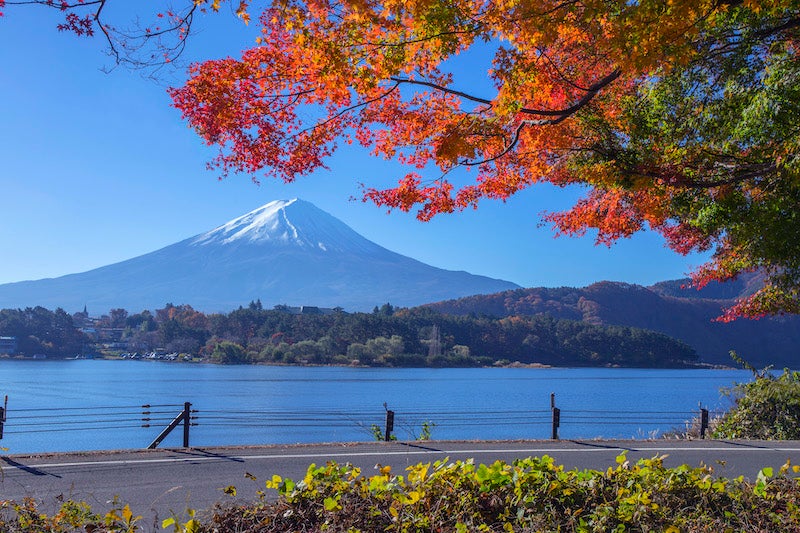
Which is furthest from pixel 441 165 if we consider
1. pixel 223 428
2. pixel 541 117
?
pixel 223 428

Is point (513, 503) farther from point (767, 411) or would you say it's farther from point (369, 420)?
point (369, 420)

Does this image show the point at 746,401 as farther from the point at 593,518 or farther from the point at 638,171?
the point at 593,518

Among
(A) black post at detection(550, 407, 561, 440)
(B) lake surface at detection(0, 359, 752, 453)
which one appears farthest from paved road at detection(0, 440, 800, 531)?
(B) lake surface at detection(0, 359, 752, 453)

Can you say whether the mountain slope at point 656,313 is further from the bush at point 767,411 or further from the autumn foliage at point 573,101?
the autumn foliage at point 573,101

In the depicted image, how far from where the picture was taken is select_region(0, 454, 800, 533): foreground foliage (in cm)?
332

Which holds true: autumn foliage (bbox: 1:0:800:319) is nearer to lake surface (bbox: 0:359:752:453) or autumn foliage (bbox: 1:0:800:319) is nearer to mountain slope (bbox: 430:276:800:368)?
lake surface (bbox: 0:359:752:453)

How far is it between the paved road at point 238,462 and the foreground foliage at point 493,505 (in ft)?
7.78

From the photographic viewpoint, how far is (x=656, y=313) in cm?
10188

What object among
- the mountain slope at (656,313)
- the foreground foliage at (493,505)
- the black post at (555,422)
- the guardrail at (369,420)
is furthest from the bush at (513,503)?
the mountain slope at (656,313)

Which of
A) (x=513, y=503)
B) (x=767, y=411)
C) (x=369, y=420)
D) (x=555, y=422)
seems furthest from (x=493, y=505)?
→ (x=369, y=420)

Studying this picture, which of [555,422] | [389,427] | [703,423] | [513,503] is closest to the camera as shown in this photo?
[513,503]

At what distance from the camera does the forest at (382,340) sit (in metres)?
71.9

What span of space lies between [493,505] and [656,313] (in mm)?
105853

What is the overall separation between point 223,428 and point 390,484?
Answer: 27.4 metres
